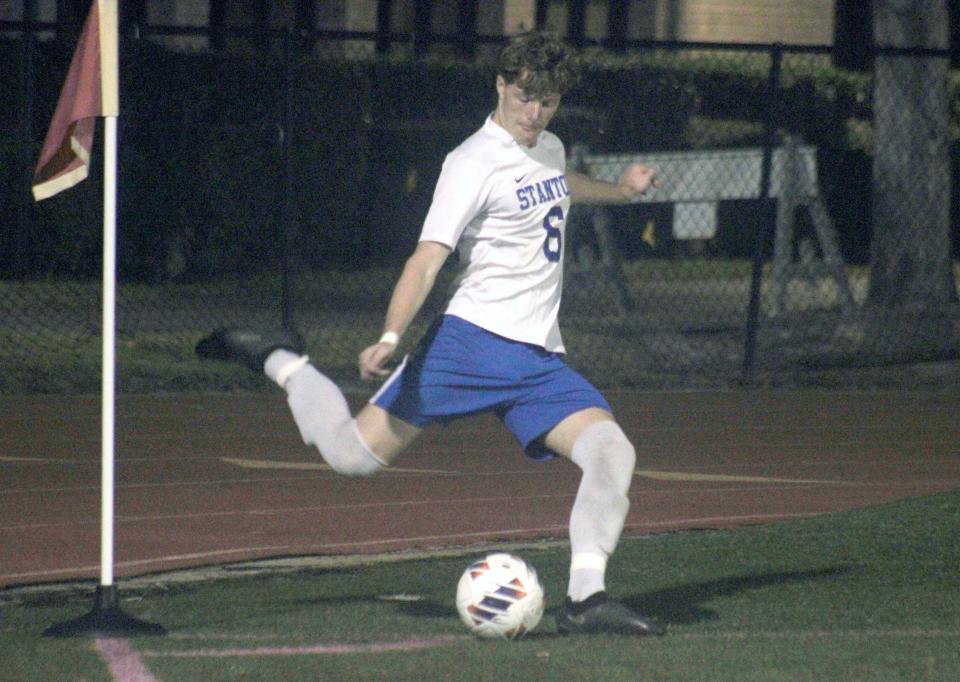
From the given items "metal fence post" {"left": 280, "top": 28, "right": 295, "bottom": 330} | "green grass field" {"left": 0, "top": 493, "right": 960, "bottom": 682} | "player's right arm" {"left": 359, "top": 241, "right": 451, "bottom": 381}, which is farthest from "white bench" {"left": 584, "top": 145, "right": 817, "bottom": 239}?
"player's right arm" {"left": 359, "top": 241, "right": 451, "bottom": 381}

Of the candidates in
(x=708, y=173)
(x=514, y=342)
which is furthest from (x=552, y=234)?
(x=708, y=173)

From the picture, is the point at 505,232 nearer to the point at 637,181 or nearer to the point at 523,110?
the point at 523,110

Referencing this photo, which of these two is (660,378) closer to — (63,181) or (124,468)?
(124,468)

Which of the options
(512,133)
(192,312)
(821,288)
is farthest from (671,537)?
(821,288)

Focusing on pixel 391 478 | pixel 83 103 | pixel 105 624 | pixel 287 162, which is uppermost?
pixel 83 103

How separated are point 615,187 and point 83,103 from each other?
1.78 meters

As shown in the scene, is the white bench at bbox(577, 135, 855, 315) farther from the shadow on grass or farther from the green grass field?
the shadow on grass

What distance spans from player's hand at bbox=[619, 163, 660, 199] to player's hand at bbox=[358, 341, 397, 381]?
1198 millimetres

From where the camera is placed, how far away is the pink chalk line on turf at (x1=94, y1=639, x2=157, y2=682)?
558 cm

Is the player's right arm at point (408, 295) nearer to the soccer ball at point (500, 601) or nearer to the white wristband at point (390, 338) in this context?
the white wristband at point (390, 338)

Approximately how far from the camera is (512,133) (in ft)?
20.7

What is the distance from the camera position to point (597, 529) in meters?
6.17

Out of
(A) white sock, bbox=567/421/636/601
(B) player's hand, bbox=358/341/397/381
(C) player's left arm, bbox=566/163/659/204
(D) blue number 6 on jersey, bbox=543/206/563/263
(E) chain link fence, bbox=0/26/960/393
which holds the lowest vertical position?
(E) chain link fence, bbox=0/26/960/393

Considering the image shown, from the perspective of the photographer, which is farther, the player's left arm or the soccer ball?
the player's left arm
